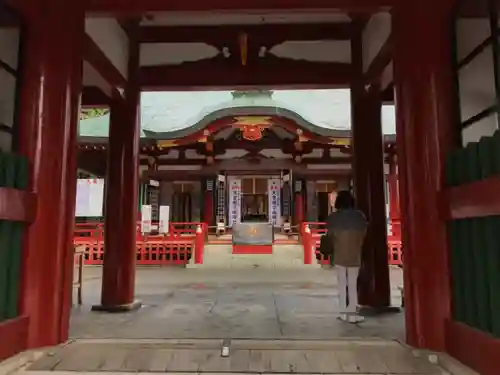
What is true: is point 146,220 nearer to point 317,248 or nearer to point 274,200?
point 317,248

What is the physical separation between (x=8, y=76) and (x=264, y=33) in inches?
124

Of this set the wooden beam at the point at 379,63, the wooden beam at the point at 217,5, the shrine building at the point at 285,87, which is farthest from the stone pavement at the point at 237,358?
the wooden beam at the point at 217,5

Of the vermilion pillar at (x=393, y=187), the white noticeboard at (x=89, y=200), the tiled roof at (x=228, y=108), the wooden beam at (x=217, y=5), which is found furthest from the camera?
the vermilion pillar at (x=393, y=187)

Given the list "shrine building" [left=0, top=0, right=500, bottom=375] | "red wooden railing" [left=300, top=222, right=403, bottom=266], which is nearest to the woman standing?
"shrine building" [left=0, top=0, right=500, bottom=375]

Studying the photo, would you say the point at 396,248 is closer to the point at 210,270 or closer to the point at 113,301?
the point at 210,270

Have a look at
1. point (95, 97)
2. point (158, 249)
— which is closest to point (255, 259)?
point (158, 249)

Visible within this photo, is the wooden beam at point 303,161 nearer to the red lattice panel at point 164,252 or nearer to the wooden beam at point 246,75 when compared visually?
the red lattice panel at point 164,252

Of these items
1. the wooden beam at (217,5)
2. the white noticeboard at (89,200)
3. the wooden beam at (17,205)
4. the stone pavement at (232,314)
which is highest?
the wooden beam at (217,5)

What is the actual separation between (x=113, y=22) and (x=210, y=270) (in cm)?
696

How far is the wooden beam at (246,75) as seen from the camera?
17.9 feet

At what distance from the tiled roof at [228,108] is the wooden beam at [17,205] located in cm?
874

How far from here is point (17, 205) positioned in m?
2.93

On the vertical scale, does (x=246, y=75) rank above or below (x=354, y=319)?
above

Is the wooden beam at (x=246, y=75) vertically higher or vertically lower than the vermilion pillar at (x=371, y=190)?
higher
